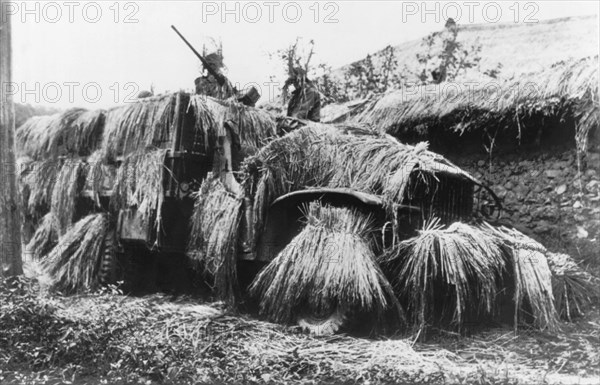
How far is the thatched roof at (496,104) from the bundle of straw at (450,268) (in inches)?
119

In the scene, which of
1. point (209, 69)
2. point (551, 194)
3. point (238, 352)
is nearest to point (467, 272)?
point (238, 352)

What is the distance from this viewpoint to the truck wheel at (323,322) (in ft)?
20.1

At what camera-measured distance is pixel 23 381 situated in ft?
16.0

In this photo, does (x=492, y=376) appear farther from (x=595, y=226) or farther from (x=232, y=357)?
(x=595, y=226)

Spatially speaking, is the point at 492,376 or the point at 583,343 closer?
the point at 492,376

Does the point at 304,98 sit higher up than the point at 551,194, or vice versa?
the point at 304,98

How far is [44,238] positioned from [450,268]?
6275mm

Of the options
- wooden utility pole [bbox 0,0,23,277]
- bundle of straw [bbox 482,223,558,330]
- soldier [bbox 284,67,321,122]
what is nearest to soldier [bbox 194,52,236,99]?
soldier [bbox 284,67,321,122]

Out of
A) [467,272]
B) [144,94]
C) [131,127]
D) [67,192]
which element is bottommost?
[467,272]

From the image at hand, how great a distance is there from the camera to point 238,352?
18.0ft

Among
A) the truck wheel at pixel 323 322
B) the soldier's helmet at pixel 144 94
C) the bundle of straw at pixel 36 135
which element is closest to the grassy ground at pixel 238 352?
the truck wheel at pixel 323 322

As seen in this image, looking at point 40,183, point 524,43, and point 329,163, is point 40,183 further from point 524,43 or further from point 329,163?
point 524,43

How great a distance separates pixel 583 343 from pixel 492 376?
1726 mm

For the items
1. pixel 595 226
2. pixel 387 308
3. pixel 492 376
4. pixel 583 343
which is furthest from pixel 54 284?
pixel 595 226
